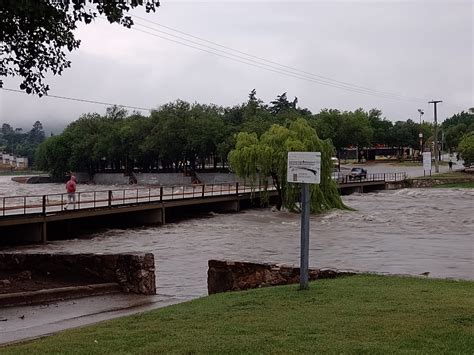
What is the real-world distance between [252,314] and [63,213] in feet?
85.5

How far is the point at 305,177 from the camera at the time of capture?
1041 centimetres

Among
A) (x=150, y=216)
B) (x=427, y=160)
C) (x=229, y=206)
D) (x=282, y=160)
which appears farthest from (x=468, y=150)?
(x=150, y=216)

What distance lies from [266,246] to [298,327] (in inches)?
885

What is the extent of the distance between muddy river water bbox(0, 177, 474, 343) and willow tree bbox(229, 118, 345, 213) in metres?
1.45

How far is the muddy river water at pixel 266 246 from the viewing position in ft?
42.6

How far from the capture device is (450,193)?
71188mm

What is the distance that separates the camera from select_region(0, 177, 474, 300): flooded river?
21.3 meters

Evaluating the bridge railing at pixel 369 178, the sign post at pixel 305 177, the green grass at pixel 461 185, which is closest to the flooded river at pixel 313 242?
the sign post at pixel 305 177

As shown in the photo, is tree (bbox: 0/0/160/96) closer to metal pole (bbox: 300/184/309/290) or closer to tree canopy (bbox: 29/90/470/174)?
metal pole (bbox: 300/184/309/290)

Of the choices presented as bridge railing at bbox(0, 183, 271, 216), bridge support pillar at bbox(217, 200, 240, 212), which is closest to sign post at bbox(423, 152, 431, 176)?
bridge railing at bbox(0, 183, 271, 216)

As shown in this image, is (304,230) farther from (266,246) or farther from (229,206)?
(229,206)

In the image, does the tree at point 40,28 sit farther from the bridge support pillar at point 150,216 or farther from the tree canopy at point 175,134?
the tree canopy at point 175,134

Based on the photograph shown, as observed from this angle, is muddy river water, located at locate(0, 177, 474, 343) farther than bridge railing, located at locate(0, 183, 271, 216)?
No

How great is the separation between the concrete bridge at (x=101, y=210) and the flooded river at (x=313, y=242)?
4.15 feet
